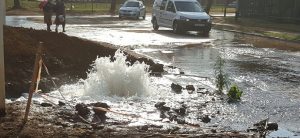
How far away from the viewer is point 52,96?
9828 millimetres

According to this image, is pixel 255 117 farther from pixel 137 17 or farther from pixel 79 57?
pixel 137 17

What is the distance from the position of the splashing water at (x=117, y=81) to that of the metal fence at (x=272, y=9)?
27399 mm

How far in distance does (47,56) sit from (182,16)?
1481 cm

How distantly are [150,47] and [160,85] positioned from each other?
8.71m

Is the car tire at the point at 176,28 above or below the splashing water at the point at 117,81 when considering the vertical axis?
below

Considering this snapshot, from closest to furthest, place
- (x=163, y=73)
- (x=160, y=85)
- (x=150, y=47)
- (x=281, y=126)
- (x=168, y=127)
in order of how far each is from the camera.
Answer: (x=168, y=127), (x=281, y=126), (x=160, y=85), (x=163, y=73), (x=150, y=47)

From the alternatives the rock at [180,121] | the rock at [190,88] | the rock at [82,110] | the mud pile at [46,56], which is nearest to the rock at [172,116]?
the rock at [180,121]

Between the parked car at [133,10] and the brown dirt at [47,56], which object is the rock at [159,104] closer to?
the brown dirt at [47,56]

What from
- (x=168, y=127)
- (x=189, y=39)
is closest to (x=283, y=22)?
(x=189, y=39)

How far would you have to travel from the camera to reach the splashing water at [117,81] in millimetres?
10047

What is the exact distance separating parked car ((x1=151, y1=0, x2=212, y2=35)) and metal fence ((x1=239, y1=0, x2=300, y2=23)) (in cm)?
1072

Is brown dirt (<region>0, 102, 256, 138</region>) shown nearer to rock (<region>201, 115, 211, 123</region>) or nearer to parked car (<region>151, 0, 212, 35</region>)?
rock (<region>201, 115, 211, 123</region>)

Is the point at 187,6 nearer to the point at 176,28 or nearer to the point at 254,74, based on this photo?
the point at 176,28

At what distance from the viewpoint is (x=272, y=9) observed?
39.2 m
